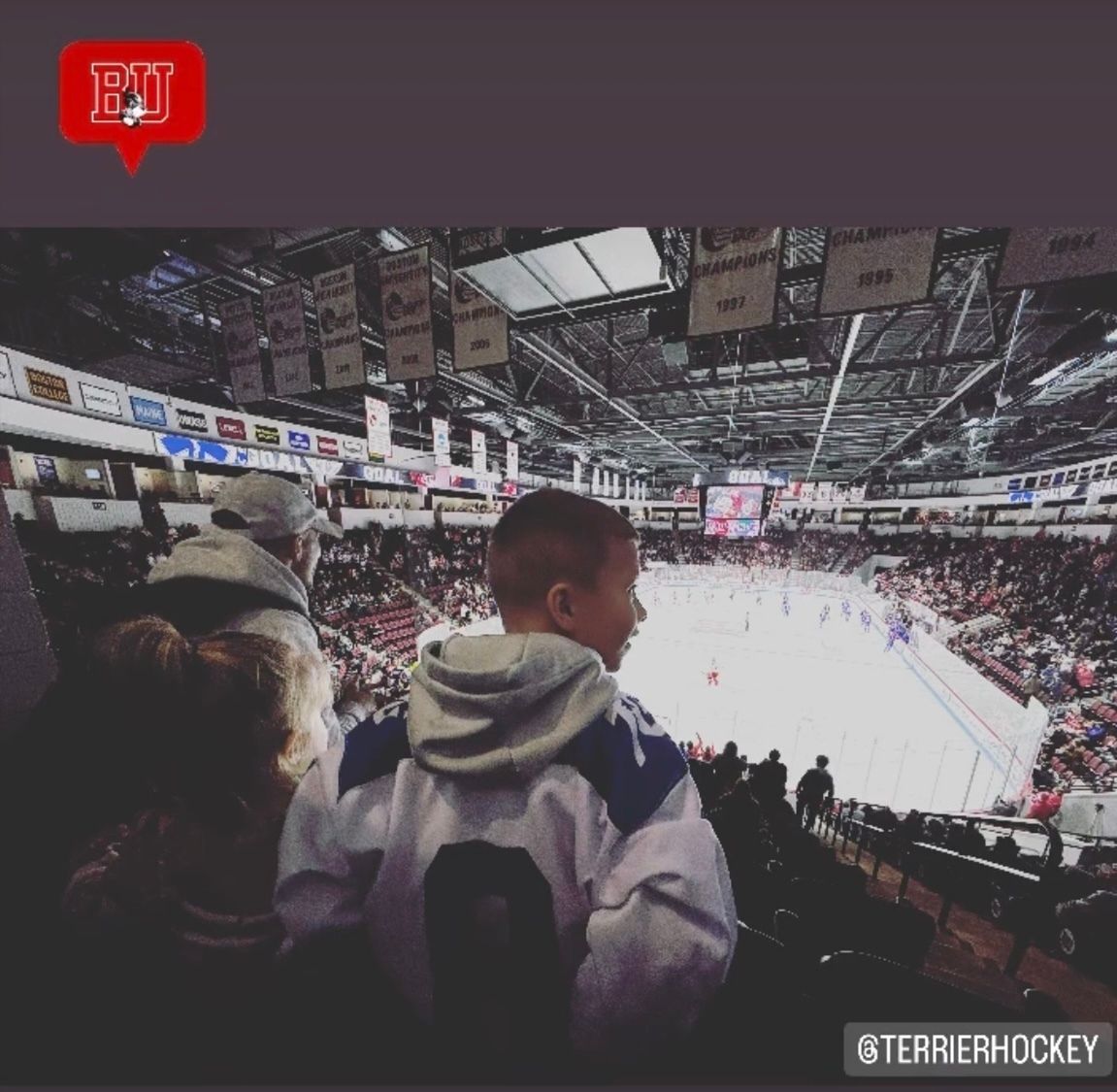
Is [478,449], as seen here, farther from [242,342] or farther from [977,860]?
[977,860]

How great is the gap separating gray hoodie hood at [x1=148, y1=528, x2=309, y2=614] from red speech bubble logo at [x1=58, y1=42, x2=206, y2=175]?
4.74 ft

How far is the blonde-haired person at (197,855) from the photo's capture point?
0.94 meters

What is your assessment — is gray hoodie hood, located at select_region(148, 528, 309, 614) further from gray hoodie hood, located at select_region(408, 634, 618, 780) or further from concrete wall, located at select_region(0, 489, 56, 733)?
concrete wall, located at select_region(0, 489, 56, 733)

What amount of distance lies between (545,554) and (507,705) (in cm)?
32

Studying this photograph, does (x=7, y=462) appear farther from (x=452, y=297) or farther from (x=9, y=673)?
(x=9, y=673)

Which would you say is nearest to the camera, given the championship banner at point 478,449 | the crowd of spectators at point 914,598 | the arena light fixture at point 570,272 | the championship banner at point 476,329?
the arena light fixture at point 570,272

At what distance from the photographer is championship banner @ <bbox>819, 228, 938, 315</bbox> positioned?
3.69 meters

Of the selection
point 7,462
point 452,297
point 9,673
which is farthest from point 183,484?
point 9,673

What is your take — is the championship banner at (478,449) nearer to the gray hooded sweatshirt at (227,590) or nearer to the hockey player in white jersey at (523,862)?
the gray hooded sweatshirt at (227,590)

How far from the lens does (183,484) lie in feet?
51.8

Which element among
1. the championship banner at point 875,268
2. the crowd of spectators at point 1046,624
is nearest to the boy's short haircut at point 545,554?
the championship banner at point 875,268

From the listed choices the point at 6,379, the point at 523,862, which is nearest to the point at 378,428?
the point at 6,379

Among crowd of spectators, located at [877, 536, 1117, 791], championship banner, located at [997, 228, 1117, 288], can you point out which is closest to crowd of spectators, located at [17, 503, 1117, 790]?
crowd of spectators, located at [877, 536, 1117, 791]

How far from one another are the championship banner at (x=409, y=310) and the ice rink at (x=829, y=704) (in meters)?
7.26
